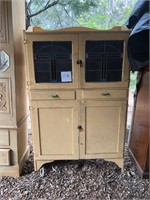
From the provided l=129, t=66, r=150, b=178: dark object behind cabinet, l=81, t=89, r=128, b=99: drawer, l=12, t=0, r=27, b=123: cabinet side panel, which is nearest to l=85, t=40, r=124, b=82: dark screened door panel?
l=81, t=89, r=128, b=99: drawer

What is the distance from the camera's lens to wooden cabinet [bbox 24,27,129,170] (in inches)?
76.0

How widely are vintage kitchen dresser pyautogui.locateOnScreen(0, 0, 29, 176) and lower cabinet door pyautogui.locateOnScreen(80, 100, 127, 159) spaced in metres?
0.64

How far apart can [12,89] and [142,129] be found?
52.2 inches

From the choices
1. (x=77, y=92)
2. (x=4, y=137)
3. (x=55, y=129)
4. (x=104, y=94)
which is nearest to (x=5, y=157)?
(x=4, y=137)

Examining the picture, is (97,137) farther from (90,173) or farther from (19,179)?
(19,179)

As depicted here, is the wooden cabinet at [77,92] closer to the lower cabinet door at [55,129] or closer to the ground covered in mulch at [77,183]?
the lower cabinet door at [55,129]

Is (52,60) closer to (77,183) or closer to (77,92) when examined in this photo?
(77,92)

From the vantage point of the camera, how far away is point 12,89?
6.69ft

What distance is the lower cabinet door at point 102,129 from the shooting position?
2.09 m

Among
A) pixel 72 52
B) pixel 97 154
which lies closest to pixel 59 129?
pixel 97 154

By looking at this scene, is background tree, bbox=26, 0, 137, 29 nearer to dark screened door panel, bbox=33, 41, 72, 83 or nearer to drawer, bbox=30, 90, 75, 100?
dark screened door panel, bbox=33, 41, 72, 83

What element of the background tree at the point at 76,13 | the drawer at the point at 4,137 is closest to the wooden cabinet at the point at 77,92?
the drawer at the point at 4,137

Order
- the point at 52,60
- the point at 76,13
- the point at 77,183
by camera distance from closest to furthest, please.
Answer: the point at 52,60 < the point at 77,183 < the point at 76,13

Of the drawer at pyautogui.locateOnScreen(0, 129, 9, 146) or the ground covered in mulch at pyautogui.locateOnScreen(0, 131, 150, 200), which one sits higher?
the drawer at pyautogui.locateOnScreen(0, 129, 9, 146)
